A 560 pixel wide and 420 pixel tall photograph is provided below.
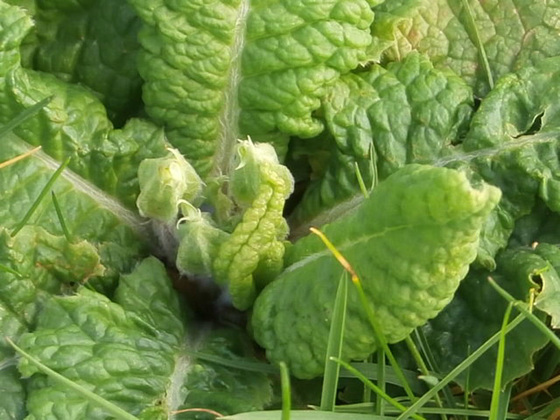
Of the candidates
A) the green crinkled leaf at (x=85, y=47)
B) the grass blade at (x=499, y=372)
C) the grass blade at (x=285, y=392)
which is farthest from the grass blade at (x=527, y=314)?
the green crinkled leaf at (x=85, y=47)

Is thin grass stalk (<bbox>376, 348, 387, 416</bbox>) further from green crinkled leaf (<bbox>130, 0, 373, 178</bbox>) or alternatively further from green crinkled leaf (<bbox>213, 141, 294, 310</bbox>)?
green crinkled leaf (<bbox>130, 0, 373, 178</bbox>)

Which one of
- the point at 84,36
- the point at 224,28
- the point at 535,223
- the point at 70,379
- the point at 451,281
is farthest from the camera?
the point at 84,36

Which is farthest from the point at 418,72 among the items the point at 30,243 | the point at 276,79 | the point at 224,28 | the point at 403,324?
the point at 30,243

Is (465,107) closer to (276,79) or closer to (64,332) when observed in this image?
(276,79)

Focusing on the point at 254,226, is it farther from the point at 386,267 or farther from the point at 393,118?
the point at 393,118

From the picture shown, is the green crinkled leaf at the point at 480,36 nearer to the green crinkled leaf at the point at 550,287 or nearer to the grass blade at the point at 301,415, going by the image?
the green crinkled leaf at the point at 550,287

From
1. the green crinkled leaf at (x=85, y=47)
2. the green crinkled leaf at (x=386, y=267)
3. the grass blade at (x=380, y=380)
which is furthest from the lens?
the green crinkled leaf at (x=85, y=47)

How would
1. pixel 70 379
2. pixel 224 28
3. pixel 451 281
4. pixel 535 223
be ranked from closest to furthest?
1. pixel 451 281
2. pixel 70 379
3. pixel 224 28
4. pixel 535 223
